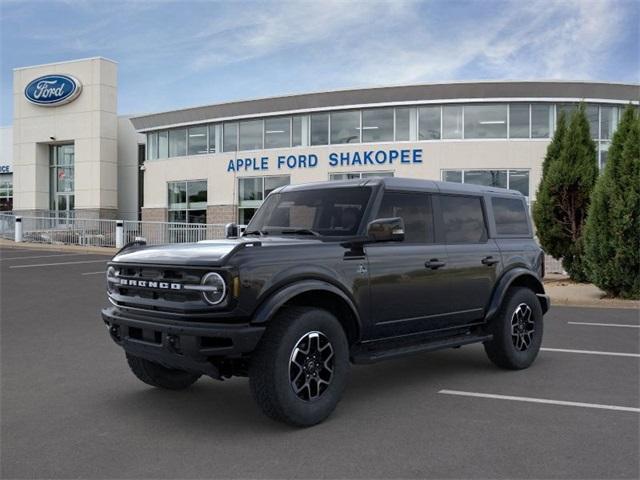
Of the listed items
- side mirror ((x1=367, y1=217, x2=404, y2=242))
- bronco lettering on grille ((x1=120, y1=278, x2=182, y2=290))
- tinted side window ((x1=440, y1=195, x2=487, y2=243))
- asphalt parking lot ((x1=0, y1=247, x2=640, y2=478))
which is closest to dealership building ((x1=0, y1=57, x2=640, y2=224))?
tinted side window ((x1=440, y1=195, x2=487, y2=243))

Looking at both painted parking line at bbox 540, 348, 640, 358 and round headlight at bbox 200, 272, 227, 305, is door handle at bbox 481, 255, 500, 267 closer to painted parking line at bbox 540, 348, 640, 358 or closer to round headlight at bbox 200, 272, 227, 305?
painted parking line at bbox 540, 348, 640, 358

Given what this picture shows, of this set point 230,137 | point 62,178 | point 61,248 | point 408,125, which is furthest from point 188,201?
point 408,125

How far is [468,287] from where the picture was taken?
6172 millimetres

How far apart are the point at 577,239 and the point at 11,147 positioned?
126 feet

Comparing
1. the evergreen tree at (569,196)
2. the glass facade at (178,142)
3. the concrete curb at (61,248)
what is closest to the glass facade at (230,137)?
the glass facade at (178,142)

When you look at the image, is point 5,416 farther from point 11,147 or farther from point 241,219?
point 11,147

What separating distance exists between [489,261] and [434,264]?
931 mm

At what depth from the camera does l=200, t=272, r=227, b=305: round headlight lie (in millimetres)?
4434

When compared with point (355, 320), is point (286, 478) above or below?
below

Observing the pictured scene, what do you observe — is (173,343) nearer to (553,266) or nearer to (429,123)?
(553,266)

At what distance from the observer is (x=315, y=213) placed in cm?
583

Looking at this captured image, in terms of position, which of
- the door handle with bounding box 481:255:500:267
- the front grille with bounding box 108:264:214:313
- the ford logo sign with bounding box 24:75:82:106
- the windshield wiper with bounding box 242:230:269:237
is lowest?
the front grille with bounding box 108:264:214:313

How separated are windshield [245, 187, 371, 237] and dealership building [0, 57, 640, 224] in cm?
1621

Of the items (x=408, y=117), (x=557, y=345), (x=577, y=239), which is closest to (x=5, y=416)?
(x=557, y=345)
